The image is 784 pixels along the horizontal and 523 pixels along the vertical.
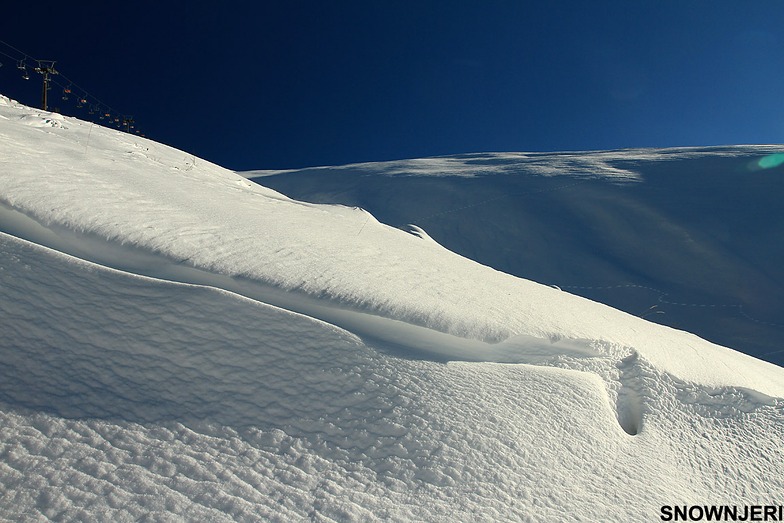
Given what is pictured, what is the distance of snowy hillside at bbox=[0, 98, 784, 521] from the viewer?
1.42 m

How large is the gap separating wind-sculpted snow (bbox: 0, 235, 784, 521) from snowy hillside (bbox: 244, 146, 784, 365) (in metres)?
5.74

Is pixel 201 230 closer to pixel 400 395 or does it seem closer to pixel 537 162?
pixel 400 395

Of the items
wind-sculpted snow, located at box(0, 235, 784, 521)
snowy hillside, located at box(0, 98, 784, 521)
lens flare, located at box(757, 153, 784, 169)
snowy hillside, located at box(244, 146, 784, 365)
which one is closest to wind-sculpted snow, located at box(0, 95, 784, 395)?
snowy hillside, located at box(0, 98, 784, 521)

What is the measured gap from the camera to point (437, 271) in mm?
2855

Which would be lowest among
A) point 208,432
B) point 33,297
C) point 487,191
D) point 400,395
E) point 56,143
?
point 208,432

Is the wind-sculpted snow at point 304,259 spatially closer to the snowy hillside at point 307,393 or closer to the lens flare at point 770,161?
the snowy hillside at point 307,393

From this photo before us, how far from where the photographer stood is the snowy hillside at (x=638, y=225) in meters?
7.55

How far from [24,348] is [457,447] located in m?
1.51

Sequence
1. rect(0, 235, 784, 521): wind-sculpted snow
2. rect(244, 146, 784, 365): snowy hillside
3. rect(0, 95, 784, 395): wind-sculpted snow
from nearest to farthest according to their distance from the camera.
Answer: rect(0, 235, 784, 521): wind-sculpted snow
rect(0, 95, 784, 395): wind-sculpted snow
rect(244, 146, 784, 365): snowy hillside

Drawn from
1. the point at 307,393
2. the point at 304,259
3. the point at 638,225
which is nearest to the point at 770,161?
→ the point at 638,225

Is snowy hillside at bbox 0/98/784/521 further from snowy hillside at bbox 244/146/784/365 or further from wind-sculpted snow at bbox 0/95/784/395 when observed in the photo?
snowy hillside at bbox 244/146/784/365

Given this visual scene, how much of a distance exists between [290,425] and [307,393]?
0.13m

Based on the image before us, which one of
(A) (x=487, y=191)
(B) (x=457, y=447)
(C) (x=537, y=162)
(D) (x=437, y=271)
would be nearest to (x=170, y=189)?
(D) (x=437, y=271)

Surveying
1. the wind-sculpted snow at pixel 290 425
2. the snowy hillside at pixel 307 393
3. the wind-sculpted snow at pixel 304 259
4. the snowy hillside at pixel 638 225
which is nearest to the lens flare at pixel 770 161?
the snowy hillside at pixel 638 225
